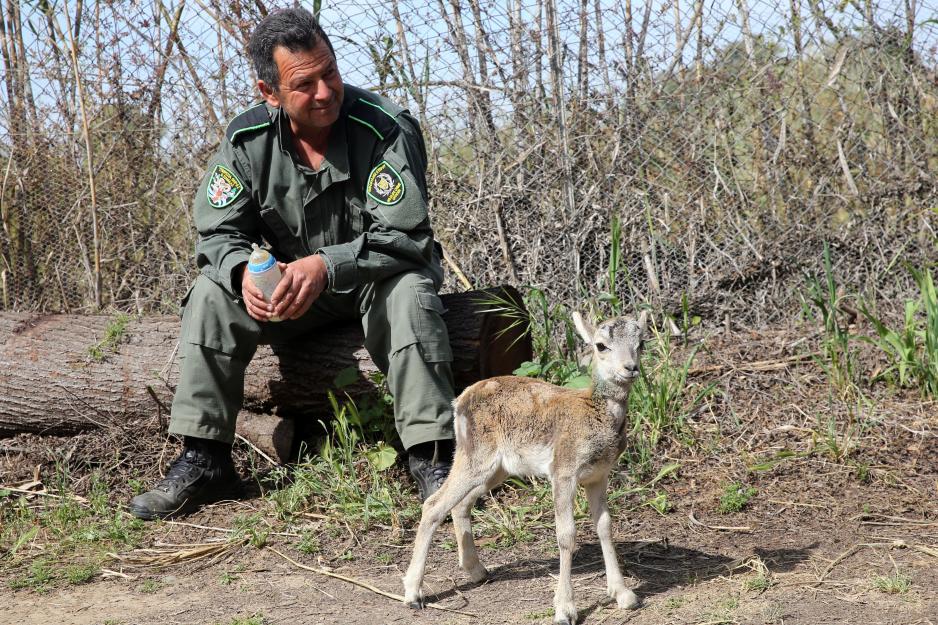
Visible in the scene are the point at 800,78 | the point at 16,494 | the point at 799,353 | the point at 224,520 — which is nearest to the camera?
the point at 224,520

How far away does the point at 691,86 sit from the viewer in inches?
267

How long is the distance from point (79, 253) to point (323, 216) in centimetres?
372

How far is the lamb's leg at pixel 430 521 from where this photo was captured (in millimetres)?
3760

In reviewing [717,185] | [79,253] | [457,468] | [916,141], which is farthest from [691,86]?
[79,253]

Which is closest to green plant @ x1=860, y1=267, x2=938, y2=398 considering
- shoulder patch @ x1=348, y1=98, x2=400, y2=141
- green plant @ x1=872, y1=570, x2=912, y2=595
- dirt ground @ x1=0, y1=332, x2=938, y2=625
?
dirt ground @ x1=0, y1=332, x2=938, y2=625

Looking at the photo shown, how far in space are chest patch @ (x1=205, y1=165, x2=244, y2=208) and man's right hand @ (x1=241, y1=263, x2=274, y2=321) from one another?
520 millimetres

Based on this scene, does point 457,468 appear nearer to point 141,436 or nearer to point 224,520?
point 224,520

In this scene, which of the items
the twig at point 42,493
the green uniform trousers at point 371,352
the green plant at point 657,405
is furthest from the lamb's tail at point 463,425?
the twig at point 42,493

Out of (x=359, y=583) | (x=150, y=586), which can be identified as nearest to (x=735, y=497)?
(x=359, y=583)

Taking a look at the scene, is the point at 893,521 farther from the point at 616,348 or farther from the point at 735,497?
the point at 616,348

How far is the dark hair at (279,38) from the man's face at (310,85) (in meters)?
0.03

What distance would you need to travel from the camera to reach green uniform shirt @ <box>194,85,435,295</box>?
4.82 m

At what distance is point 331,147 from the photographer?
16.3ft

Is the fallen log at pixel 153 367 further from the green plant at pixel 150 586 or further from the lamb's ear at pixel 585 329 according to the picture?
the lamb's ear at pixel 585 329
